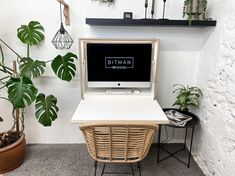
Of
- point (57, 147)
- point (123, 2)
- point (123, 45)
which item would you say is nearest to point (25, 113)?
point (57, 147)

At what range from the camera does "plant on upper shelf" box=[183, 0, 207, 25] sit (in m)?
1.98

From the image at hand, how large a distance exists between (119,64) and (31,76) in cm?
86

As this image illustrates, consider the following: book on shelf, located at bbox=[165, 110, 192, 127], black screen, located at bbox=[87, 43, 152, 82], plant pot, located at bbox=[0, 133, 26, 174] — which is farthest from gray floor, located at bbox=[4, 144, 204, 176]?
black screen, located at bbox=[87, 43, 152, 82]

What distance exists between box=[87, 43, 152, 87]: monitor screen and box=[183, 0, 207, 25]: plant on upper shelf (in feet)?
1.52

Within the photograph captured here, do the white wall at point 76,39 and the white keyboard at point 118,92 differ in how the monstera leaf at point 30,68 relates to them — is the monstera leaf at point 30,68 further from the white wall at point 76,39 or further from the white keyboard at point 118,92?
the white keyboard at point 118,92

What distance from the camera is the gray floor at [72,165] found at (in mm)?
2061

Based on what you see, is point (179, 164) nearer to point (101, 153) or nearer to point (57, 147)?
point (101, 153)

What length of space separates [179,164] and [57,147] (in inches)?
Answer: 54.5

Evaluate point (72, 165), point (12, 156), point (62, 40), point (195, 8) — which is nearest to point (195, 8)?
point (195, 8)

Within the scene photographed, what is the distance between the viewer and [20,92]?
1.78 m

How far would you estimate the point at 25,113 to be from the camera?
2418 mm

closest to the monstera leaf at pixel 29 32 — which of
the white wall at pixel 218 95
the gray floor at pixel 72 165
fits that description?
the gray floor at pixel 72 165

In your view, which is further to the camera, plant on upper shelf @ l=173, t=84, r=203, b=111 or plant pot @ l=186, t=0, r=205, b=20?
plant on upper shelf @ l=173, t=84, r=203, b=111

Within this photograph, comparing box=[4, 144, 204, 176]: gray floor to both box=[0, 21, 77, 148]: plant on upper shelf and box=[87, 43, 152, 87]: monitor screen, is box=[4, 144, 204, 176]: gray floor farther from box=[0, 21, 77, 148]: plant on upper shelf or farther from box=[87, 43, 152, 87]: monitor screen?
box=[87, 43, 152, 87]: monitor screen
